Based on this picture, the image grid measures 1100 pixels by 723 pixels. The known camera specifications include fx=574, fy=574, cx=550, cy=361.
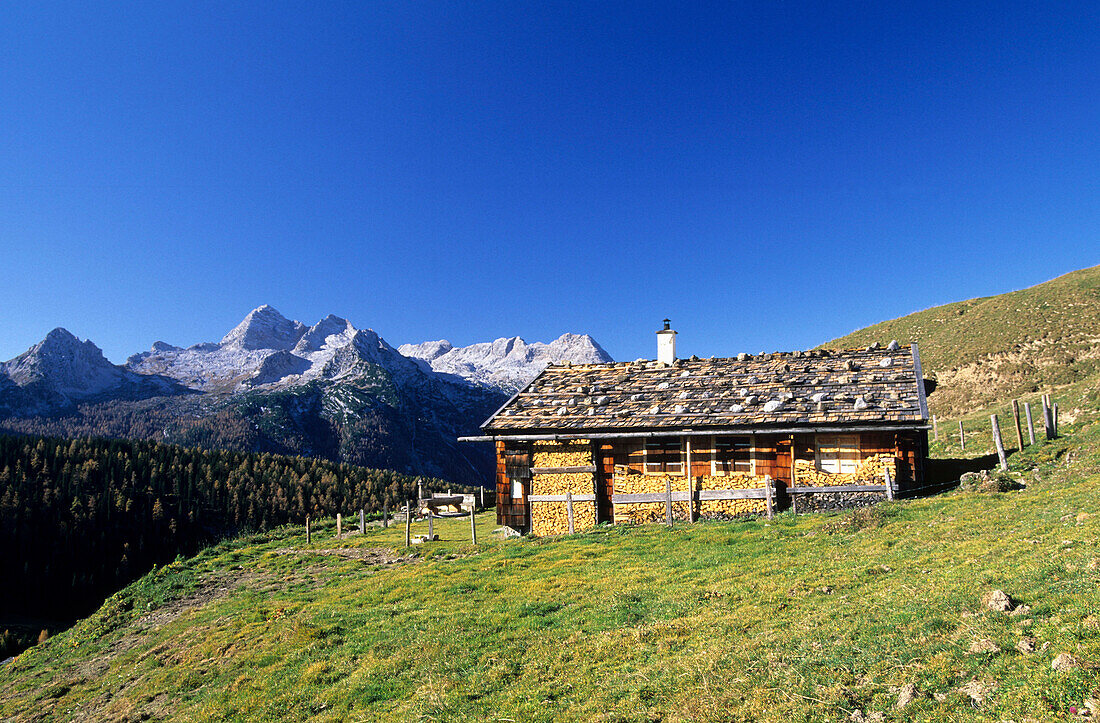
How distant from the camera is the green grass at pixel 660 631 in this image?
7.84 m

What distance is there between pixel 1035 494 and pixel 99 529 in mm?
129692

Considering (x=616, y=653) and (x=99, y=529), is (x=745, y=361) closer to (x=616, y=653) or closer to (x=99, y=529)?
(x=616, y=653)

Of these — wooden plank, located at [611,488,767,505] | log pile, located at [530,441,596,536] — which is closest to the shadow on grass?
wooden plank, located at [611,488,767,505]

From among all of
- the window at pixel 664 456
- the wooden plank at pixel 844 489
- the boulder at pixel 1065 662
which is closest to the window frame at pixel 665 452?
the window at pixel 664 456

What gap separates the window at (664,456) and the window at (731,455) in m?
1.64

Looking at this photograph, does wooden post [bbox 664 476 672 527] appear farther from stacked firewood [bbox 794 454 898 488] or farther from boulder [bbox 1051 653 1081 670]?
boulder [bbox 1051 653 1081 670]

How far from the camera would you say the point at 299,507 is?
109 meters

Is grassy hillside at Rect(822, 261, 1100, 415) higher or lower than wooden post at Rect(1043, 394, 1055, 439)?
higher

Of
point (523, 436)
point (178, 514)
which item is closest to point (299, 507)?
point (178, 514)

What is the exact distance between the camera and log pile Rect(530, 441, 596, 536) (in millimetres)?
28062

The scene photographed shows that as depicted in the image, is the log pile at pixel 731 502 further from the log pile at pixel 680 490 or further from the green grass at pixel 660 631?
the green grass at pixel 660 631

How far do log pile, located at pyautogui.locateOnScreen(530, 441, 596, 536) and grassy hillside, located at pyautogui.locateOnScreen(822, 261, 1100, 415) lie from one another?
50.5 m

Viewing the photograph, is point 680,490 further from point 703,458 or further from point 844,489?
point 844,489

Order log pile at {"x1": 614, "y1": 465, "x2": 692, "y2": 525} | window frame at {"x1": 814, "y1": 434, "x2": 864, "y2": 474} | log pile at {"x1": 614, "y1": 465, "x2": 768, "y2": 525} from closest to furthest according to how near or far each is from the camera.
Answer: window frame at {"x1": 814, "y1": 434, "x2": 864, "y2": 474}
log pile at {"x1": 614, "y1": 465, "x2": 768, "y2": 525}
log pile at {"x1": 614, "y1": 465, "x2": 692, "y2": 525}
